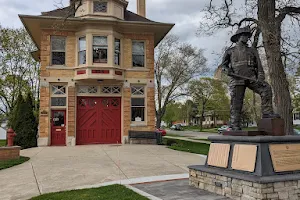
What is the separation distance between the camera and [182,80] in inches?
1459

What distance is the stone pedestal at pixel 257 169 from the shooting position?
5.54 metres

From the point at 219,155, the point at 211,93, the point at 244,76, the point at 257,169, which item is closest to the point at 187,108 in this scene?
the point at 211,93

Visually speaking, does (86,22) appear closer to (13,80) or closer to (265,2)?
(265,2)

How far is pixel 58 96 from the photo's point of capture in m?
18.2

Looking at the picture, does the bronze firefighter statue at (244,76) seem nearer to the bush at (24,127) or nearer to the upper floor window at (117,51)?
the upper floor window at (117,51)

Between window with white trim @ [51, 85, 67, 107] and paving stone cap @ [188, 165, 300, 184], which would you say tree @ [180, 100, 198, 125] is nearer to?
window with white trim @ [51, 85, 67, 107]

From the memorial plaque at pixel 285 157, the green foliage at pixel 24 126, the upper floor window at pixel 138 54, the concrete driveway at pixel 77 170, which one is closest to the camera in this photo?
the memorial plaque at pixel 285 157

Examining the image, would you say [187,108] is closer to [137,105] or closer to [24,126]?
[137,105]

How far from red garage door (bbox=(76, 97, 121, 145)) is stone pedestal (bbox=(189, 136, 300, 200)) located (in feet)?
41.5

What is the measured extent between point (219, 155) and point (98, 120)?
12880 mm

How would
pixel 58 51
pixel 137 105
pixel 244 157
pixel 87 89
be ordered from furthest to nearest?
pixel 137 105 → pixel 87 89 → pixel 58 51 → pixel 244 157

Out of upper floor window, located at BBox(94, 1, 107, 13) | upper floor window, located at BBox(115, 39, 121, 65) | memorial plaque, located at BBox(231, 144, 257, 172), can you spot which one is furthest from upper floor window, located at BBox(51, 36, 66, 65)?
memorial plaque, located at BBox(231, 144, 257, 172)

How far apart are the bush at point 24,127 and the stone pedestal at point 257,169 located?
45.0 ft

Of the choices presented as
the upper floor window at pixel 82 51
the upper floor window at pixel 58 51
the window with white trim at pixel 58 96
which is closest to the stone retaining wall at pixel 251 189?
the window with white trim at pixel 58 96
